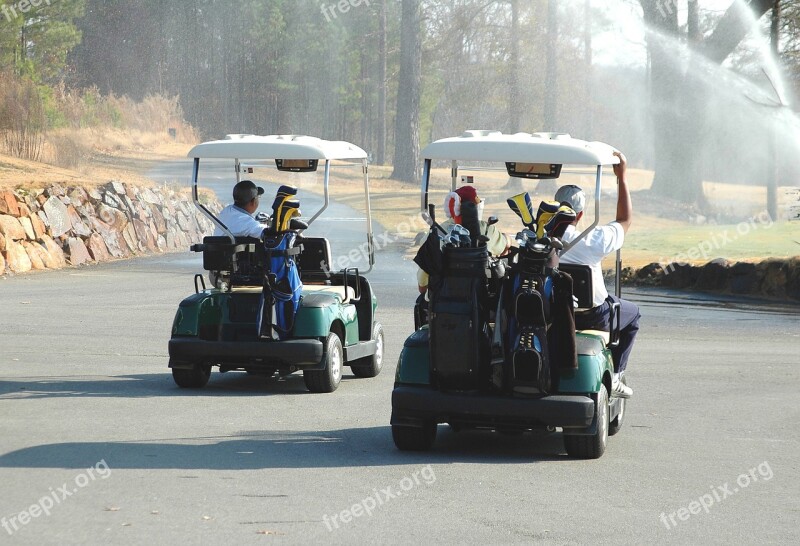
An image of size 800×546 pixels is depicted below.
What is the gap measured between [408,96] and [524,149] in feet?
131

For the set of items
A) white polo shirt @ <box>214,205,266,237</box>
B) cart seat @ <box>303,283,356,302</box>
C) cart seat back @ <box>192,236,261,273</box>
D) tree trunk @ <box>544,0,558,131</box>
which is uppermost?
tree trunk @ <box>544,0,558,131</box>

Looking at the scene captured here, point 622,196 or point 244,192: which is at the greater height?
point 622,196

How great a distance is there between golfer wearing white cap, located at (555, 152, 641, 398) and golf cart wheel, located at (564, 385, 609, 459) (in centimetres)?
50

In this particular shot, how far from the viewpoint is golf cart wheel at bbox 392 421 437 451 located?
7906mm

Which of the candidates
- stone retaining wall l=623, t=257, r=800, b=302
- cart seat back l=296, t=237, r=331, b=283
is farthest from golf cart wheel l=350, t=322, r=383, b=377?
stone retaining wall l=623, t=257, r=800, b=302

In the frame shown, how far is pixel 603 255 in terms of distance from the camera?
811cm

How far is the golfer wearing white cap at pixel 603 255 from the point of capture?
809 cm

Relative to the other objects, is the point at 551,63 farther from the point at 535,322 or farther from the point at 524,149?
the point at 535,322

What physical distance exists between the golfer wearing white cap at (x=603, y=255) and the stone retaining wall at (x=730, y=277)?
12.5m

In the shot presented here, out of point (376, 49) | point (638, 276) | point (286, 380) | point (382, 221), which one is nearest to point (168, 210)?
point (382, 221)

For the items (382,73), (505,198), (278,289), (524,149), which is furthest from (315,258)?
(382,73)

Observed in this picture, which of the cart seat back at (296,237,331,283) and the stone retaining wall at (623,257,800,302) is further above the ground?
the cart seat back at (296,237,331,283)

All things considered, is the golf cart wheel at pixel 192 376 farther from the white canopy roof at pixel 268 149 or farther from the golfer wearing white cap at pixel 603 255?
the golfer wearing white cap at pixel 603 255

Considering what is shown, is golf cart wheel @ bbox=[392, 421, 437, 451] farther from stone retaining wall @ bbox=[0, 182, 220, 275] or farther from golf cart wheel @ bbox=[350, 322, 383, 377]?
stone retaining wall @ bbox=[0, 182, 220, 275]
